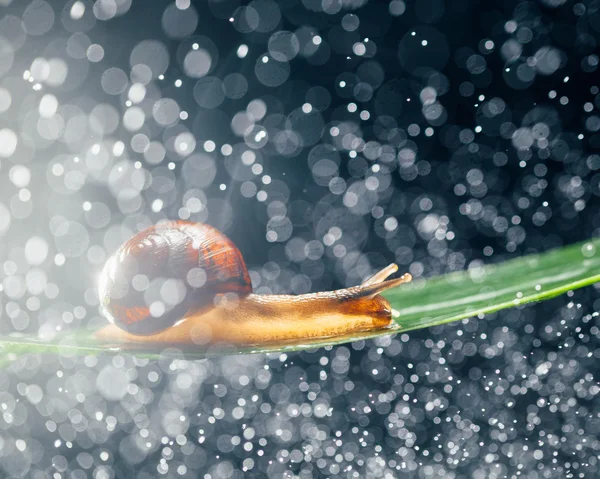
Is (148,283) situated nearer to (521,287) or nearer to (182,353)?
(182,353)

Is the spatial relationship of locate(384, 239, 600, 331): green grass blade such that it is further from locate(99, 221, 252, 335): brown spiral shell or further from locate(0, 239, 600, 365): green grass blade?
locate(99, 221, 252, 335): brown spiral shell

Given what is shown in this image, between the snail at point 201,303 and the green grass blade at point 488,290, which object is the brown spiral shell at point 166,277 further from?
the green grass blade at point 488,290

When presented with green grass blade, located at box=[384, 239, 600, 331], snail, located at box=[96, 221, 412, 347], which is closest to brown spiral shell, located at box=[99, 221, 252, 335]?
snail, located at box=[96, 221, 412, 347]

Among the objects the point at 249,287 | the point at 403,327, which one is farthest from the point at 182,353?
the point at 403,327

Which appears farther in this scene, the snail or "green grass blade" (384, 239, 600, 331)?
the snail

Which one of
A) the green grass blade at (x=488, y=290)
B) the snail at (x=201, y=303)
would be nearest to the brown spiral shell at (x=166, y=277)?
the snail at (x=201, y=303)

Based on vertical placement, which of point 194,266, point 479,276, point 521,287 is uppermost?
point 194,266

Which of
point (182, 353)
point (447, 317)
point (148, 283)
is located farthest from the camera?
point (148, 283)

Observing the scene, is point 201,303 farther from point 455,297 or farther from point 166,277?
point 455,297
